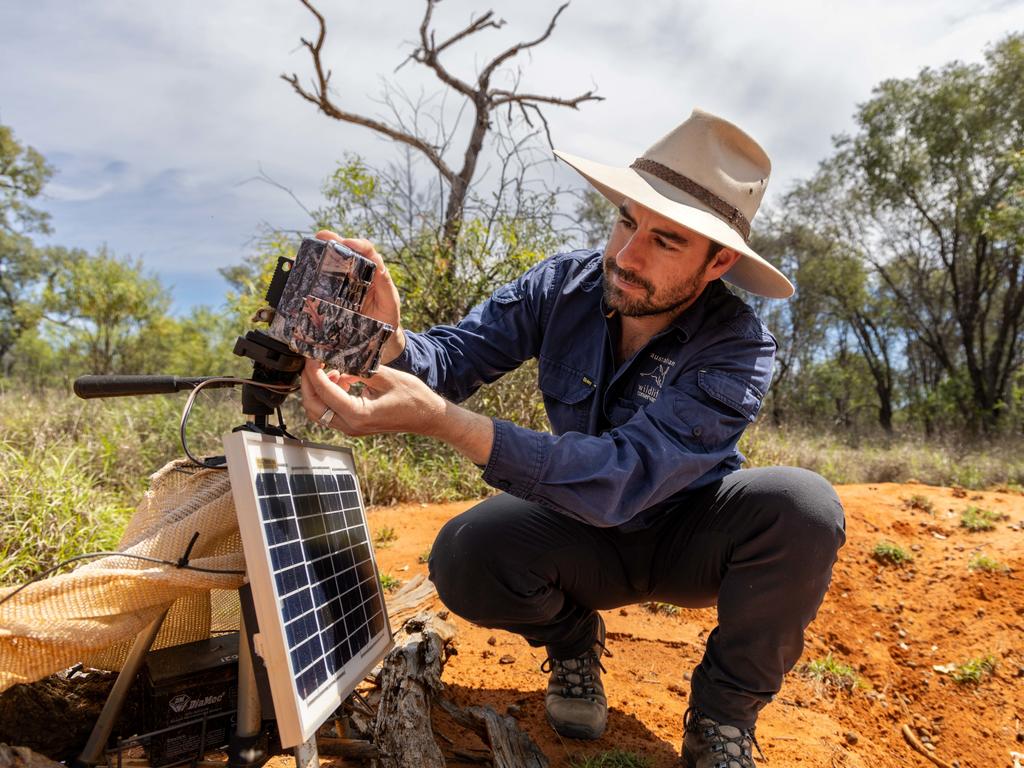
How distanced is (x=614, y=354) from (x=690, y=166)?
0.66 meters

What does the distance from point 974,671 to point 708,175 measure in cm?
270

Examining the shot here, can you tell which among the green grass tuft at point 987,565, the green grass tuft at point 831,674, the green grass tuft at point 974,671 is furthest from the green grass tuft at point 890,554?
the green grass tuft at point 831,674

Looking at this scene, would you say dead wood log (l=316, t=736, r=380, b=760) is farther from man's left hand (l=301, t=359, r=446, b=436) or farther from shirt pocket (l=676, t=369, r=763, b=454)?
shirt pocket (l=676, t=369, r=763, b=454)

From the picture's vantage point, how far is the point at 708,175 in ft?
7.26

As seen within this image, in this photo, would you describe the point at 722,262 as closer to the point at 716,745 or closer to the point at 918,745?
the point at 716,745

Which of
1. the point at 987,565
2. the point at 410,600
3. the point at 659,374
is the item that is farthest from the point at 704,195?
the point at 987,565

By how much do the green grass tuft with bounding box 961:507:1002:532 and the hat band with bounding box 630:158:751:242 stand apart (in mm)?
3977

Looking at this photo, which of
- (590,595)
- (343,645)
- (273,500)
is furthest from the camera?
(590,595)

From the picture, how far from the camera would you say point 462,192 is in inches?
306

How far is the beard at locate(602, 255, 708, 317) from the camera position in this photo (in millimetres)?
2248

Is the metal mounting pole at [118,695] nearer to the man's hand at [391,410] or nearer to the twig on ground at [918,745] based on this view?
the man's hand at [391,410]

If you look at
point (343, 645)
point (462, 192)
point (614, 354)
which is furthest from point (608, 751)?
point (462, 192)

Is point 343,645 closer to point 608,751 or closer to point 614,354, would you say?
point 608,751

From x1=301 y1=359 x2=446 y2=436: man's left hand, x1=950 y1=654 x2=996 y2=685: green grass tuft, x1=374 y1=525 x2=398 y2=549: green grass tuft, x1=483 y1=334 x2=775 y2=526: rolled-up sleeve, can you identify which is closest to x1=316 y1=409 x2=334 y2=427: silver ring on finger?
x1=301 y1=359 x2=446 y2=436: man's left hand
